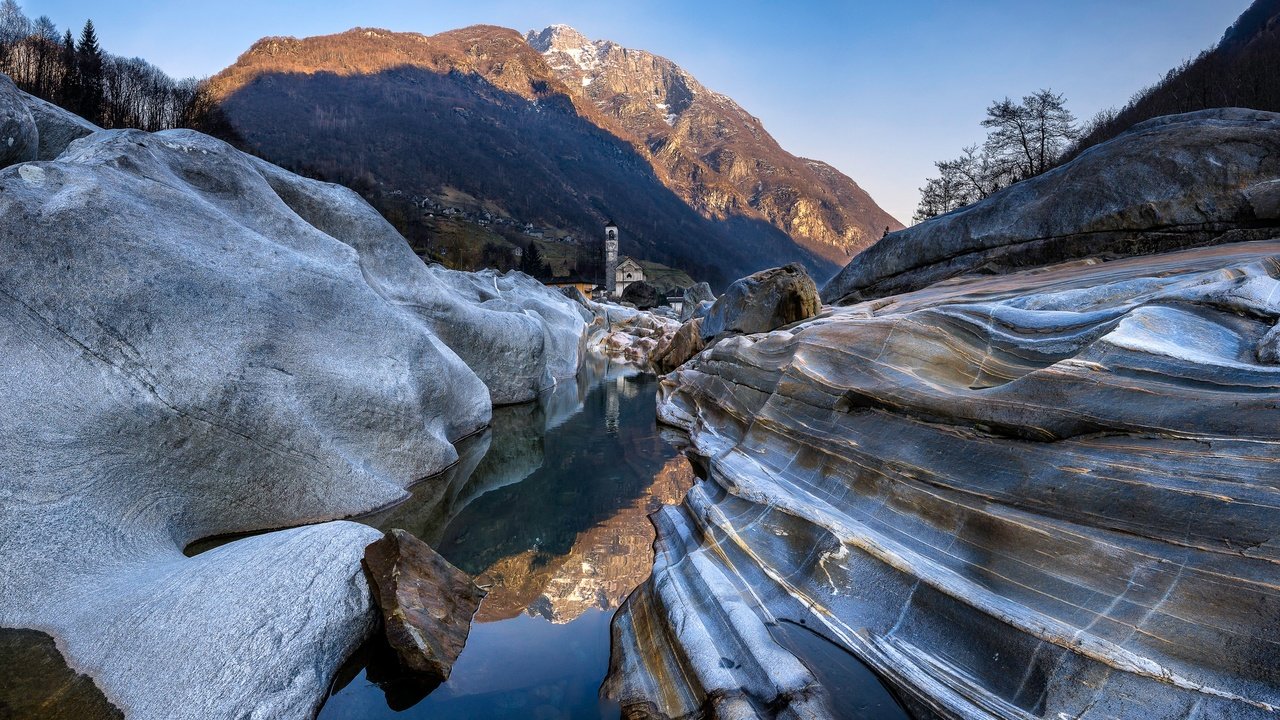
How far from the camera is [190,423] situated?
502 cm

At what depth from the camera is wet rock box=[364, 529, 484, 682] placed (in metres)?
3.63

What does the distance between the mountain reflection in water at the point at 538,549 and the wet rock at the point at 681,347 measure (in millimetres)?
8027

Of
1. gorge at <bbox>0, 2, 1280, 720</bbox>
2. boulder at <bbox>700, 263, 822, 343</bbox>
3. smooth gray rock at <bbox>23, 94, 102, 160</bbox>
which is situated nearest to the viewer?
gorge at <bbox>0, 2, 1280, 720</bbox>

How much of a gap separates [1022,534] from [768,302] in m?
11.0

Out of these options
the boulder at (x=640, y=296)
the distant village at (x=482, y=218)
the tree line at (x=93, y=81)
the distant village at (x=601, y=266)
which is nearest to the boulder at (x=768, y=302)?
the tree line at (x=93, y=81)

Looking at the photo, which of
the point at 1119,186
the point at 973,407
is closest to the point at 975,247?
the point at 1119,186

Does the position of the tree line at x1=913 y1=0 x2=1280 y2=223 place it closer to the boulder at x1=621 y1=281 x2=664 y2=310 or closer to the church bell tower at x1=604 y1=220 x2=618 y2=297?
the boulder at x1=621 y1=281 x2=664 y2=310

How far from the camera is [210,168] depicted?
7.38 metres

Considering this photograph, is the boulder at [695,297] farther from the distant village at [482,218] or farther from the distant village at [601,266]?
the distant village at [482,218]

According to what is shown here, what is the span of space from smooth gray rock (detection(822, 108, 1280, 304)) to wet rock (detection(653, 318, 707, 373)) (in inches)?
326

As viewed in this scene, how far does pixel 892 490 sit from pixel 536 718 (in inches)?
122

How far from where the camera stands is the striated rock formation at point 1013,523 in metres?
2.70

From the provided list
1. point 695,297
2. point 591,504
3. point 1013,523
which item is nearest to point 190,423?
point 591,504

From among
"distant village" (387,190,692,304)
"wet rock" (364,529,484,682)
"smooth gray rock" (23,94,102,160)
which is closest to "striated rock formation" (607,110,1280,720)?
"wet rock" (364,529,484,682)
